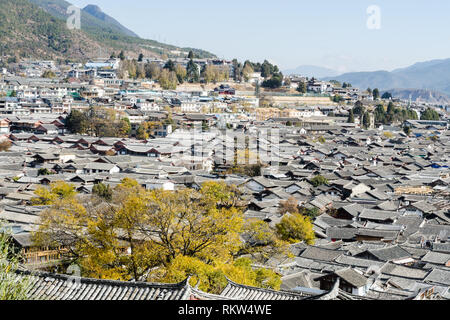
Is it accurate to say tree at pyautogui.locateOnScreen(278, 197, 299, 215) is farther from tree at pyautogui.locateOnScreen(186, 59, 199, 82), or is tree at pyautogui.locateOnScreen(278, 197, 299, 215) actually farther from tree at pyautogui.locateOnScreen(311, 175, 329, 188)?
tree at pyautogui.locateOnScreen(186, 59, 199, 82)

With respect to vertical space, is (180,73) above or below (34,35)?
below

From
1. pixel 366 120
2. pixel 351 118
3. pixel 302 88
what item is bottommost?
pixel 366 120

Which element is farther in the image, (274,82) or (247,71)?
(247,71)

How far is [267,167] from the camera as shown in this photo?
29328mm

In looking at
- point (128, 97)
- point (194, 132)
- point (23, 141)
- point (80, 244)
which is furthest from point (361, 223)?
point (128, 97)

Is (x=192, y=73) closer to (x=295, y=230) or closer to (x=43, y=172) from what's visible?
(x=43, y=172)

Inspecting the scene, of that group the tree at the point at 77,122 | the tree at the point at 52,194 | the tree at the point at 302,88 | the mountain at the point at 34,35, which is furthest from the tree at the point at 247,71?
the tree at the point at 52,194

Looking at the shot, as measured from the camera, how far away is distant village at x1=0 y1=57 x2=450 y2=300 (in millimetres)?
12320

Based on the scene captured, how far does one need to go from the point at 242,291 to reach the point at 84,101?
45753 millimetres

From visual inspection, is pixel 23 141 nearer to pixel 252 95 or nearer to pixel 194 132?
pixel 194 132

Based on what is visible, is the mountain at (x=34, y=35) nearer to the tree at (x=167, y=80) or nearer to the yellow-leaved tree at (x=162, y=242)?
the tree at (x=167, y=80)

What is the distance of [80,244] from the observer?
428 inches

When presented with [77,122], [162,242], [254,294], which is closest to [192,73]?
[77,122]

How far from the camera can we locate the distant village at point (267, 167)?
1232cm
